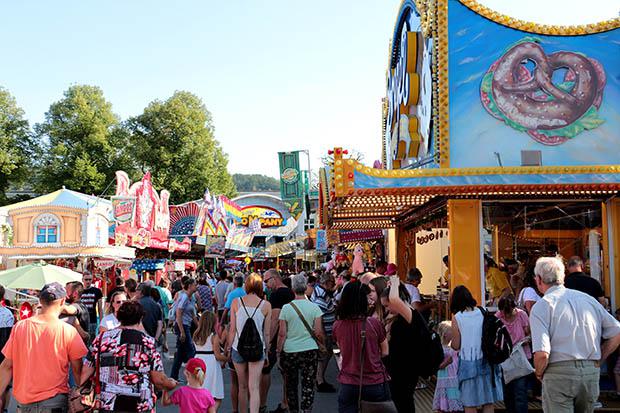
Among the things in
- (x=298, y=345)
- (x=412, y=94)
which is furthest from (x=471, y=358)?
(x=412, y=94)

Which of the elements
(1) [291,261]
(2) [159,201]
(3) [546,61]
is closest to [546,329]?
(3) [546,61]

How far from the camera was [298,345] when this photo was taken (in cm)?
783

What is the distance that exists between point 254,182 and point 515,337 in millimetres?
136256

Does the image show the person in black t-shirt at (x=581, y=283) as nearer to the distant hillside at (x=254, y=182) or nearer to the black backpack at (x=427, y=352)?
the black backpack at (x=427, y=352)

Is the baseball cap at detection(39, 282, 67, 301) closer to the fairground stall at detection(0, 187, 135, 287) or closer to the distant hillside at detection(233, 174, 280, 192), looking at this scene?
the fairground stall at detection(0, 187, 135, 287)

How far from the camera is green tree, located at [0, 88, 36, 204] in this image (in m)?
47.3

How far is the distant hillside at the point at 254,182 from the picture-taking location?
13975 cm

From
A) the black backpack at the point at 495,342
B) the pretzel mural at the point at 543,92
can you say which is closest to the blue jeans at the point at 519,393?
the black backpack at the point at 495,342

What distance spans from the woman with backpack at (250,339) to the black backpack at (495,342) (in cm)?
257

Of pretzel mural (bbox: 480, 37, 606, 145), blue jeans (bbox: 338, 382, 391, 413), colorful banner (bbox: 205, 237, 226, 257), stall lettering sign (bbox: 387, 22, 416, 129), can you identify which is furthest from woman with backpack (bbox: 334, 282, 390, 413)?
colorful banner (bbox: 205, 237, 226, 257)

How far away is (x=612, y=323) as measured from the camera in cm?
514

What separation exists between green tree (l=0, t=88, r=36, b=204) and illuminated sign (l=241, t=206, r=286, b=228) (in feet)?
59.0

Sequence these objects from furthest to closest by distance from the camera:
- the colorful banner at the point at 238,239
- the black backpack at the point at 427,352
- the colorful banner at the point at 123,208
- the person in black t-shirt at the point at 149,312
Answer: the colorful banner at the point at 238,239, the colorful banner at the point at 123,208, the person in black t-shirt at the point at 149,312, the black backpack at the point at 427,352

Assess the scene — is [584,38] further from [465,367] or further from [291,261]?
[291,261]
